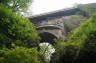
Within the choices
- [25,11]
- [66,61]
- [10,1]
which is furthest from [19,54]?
[25,11]

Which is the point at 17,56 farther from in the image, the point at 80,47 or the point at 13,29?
the point at 13,29

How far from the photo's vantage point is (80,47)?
966 cm

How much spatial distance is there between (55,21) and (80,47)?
5407 mm

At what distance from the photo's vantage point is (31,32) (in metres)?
11.9

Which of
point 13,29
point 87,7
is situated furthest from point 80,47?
point 87,7

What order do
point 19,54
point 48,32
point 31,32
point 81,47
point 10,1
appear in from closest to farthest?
point 19,54 < point 81,47 < point 31,32 < point 10,1 < point 48,32

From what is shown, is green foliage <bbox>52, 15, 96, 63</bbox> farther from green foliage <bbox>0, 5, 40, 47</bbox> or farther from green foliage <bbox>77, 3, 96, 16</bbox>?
green foliage <bbox>77, 3, 96, 16</bbox>

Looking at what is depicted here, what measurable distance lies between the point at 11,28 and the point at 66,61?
3.22 meters

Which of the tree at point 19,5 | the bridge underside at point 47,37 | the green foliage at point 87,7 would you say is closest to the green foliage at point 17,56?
the bridge underside at point 47,37

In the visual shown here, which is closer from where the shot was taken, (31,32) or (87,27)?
(87,27)

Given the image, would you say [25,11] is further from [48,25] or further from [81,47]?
[81,47]

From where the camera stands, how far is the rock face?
14189 millimetres

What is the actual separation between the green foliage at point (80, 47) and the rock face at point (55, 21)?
10.3ft

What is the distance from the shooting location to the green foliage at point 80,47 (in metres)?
9.41
